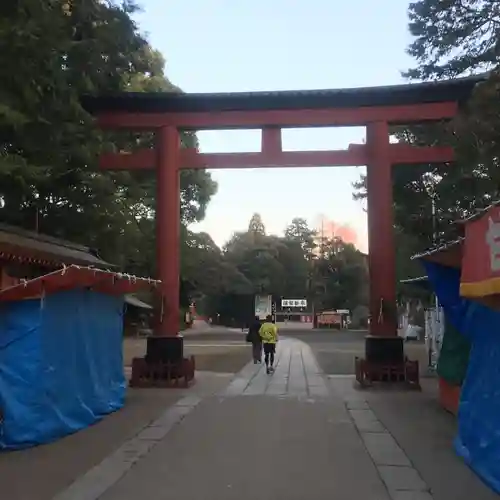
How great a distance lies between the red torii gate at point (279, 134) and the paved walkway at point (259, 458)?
3787 mm

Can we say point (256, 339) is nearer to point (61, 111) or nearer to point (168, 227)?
point (168, 227)

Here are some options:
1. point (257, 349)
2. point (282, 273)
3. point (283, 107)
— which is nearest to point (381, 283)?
point (283, 107)

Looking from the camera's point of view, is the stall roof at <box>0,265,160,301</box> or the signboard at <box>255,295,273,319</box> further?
the signboard at <box>255,295,273,319</box>

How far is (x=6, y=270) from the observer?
10.9 m

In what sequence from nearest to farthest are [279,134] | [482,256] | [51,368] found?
[482,256]
[51,368]
[279,134]

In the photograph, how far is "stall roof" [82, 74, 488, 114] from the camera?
1552 cm

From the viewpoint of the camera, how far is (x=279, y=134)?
16.3 meters

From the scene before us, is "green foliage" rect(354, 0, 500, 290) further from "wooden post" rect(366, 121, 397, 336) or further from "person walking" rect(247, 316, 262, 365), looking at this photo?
"person walking" rect(247, 316, 262, 365)

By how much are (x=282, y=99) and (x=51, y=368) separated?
9.39 meters

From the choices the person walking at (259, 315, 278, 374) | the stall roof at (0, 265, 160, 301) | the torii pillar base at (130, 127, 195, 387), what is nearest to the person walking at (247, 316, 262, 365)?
the person walking at (259, 315, 278, 374)

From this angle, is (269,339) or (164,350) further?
(269,339)

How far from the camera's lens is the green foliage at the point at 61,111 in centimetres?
1166

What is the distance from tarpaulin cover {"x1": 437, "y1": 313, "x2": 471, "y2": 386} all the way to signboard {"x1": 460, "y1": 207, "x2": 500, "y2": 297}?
394 centimetres

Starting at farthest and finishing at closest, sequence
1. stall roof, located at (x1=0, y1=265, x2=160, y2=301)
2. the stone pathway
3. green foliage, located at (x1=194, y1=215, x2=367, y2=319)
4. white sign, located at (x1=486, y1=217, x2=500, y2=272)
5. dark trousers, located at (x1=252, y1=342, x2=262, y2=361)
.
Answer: green foliage, located at (x1=194, y1=215, x2=367, y2=319), dark trousers, located at (x1=252, y1=342, x2=262, y2=361), the stone pathway, stall roof, located at (x1=0, y1=265, x2=160, y2=301), white sign, located at (x1=486, y1=217, x2=500, y2=272)
